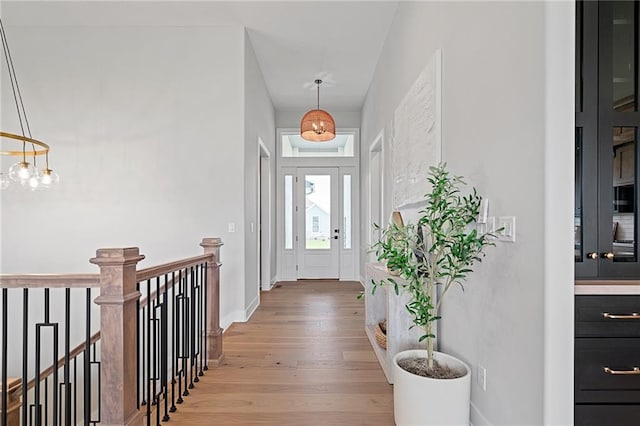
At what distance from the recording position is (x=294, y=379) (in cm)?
254

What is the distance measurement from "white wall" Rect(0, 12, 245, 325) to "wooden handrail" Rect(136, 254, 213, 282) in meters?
1.26

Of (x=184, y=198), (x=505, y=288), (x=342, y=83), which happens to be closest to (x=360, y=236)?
(x=342, y=83)

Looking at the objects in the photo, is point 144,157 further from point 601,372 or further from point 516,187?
point 601,372

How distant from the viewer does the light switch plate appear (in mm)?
1507

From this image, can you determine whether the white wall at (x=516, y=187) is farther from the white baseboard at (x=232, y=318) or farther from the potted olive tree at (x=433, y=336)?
the white baseboard at (x=232, y=318)

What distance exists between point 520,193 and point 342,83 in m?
4.44

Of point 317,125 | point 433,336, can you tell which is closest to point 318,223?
point 317,125

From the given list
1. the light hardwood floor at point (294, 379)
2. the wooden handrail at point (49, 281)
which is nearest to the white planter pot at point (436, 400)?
the light hardwood floor at point (294, 379)

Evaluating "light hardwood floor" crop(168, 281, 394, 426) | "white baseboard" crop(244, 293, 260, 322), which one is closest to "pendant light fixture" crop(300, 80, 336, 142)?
"white baseboard" crop(244, 293, 260, 322)

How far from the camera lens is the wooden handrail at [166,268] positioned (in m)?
1.75

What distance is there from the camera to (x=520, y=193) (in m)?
1.46

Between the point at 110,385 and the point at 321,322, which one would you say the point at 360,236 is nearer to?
the point at 321,322

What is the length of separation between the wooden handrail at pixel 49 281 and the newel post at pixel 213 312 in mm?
1293

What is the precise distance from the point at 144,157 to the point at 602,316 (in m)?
3.99
